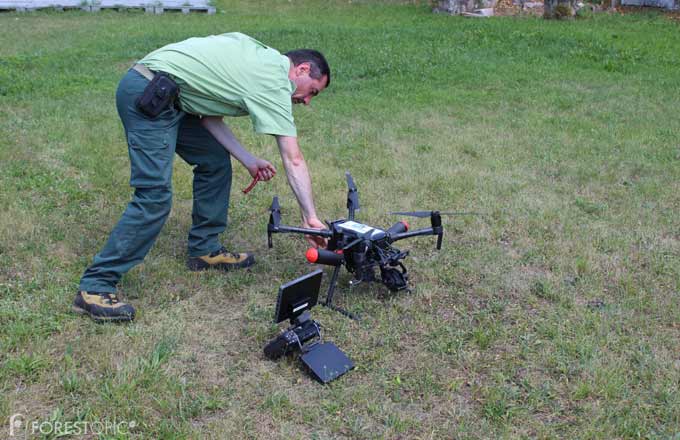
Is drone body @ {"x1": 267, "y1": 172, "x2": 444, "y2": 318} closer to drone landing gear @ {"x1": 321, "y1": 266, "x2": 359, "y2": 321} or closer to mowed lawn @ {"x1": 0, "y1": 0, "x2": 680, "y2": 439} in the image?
drone landing gear @ {"x1": 321, "y1": 266, "x2": 359, "y2": 321}

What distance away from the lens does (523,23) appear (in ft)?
48.8

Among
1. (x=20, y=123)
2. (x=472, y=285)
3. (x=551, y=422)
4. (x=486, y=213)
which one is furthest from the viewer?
(x=20, y=123)

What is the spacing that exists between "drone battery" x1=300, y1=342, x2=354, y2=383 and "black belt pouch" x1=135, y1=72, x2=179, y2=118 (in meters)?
1.62

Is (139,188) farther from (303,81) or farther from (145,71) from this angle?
(303,81)

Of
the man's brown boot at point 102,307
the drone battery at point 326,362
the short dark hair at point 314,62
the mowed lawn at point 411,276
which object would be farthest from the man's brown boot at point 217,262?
the short dark hair at point 314,62

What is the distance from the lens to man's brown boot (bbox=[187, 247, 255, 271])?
4648 mm

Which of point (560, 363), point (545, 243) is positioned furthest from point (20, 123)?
point (560, 363)

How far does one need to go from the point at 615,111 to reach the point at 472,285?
532cm

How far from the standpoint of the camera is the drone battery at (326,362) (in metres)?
3.39

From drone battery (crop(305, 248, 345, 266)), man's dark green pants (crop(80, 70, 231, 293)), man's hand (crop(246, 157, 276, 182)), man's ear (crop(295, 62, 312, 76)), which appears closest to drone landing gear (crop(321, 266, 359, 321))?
drone battery (crop(305, 248, 345, 266))

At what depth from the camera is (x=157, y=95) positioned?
12.6 feet

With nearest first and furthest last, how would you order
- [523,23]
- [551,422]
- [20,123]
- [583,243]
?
[551,422] → [583,243] → [20,123] → [523,23]

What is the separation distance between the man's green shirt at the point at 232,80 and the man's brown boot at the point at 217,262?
1061 millimetres

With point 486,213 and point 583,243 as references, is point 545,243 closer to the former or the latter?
point 583,243
